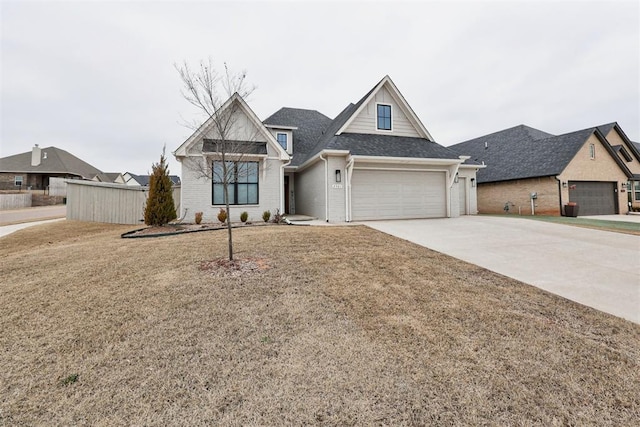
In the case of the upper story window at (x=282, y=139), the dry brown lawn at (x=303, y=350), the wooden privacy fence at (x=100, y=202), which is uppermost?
the upper story window at (x=282, y=139)

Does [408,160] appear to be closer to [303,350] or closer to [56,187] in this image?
[303,350]

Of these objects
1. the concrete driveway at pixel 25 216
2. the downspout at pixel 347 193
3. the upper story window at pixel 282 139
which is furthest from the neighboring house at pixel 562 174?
the concrete driveway at pixel 25 216

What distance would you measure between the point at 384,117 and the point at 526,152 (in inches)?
507

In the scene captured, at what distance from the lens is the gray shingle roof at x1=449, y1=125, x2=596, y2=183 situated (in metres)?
17.0

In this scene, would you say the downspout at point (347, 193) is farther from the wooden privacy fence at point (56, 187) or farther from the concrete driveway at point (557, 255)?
the wooden privacy fence at point (56, 187)

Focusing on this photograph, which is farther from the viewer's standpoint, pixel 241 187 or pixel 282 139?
pixel 282 139

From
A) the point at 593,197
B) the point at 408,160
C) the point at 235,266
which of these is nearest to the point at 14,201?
the point at 235,266

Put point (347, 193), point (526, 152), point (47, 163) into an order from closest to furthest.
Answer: point (347, 193), point (526, 152), point (47, 163)

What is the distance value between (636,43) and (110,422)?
2207 cm

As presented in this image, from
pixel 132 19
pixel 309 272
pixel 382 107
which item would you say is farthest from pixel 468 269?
pixel 132 19

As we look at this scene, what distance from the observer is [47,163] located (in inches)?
1284

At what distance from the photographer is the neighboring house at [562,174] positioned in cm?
1670

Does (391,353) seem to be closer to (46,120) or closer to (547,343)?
(547,343)

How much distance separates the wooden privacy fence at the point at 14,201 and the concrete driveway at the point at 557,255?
32.7m
